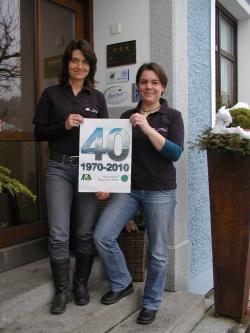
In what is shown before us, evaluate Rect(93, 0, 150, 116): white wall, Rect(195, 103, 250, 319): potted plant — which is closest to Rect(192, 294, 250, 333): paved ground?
Rect(195, 103, 250, 319): potted plant

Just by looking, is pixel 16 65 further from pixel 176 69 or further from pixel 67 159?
pixel 176 69

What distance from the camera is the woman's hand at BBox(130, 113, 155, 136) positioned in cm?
270

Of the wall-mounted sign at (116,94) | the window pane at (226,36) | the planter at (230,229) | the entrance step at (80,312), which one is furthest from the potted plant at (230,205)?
the window pane at (226,36)

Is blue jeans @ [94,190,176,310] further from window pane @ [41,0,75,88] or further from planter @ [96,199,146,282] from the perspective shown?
window pane @ [41,0,75,88]

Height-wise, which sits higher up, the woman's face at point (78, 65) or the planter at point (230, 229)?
the woman's face at point (78, 65)

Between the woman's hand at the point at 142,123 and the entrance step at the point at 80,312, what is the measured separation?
130cm

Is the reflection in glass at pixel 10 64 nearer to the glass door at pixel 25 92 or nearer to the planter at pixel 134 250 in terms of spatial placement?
the glass door at pixel 25 92

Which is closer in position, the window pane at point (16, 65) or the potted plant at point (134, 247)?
the window pane at point (16, 65)

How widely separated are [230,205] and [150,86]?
1.21 metres

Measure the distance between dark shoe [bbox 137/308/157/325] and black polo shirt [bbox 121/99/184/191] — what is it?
89 cm

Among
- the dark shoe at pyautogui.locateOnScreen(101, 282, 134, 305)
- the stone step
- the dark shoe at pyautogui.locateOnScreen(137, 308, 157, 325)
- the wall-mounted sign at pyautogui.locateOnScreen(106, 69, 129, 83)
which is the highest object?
the wall-mounted sign at pyautogui.locateOnScreen(106, 69, 129, 83)

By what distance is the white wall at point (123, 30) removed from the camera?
3.82m

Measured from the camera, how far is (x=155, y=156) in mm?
2873

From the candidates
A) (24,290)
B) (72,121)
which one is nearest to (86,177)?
(72,121)
